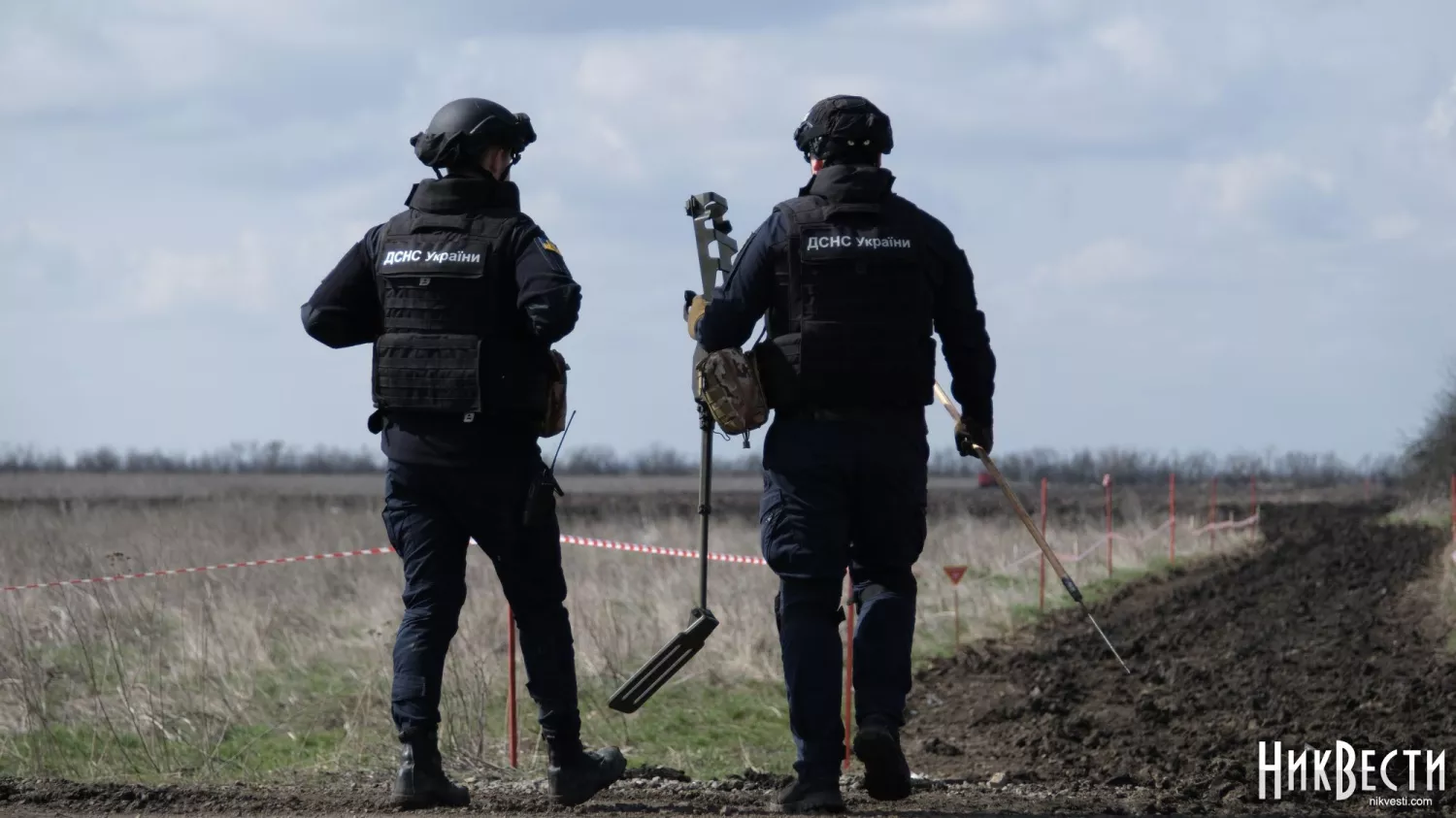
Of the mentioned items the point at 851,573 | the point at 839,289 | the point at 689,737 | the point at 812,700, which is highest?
the point at 839,289

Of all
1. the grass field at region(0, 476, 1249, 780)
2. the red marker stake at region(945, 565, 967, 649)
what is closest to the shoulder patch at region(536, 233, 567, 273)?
the grass field at region(0, 476, 1249, 780)

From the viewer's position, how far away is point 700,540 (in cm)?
654

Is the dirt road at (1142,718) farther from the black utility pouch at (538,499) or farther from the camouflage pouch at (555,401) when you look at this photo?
the camouflage pouch at (555,401)

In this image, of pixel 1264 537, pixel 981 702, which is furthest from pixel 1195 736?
pixel 1264 537

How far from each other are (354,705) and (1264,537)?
24940mm

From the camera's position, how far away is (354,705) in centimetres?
1034

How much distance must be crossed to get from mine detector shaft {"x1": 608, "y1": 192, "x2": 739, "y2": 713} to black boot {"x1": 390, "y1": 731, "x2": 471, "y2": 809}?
677 millimetres

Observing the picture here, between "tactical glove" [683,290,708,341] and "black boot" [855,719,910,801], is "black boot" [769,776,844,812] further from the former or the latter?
"tactical glove" [683,290,708,341]

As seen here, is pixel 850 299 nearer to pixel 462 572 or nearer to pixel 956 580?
pixel 462 572

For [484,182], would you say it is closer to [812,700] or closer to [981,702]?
[812,700]

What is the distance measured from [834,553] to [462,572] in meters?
1.26

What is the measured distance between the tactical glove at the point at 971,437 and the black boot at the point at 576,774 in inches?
62.7

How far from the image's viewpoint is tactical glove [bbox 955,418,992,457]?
629 centimetres

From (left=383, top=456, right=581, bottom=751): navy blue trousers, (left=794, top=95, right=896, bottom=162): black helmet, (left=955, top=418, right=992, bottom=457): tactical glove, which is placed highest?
(left=794, top=95, right=896, bottom=162): black helmet
